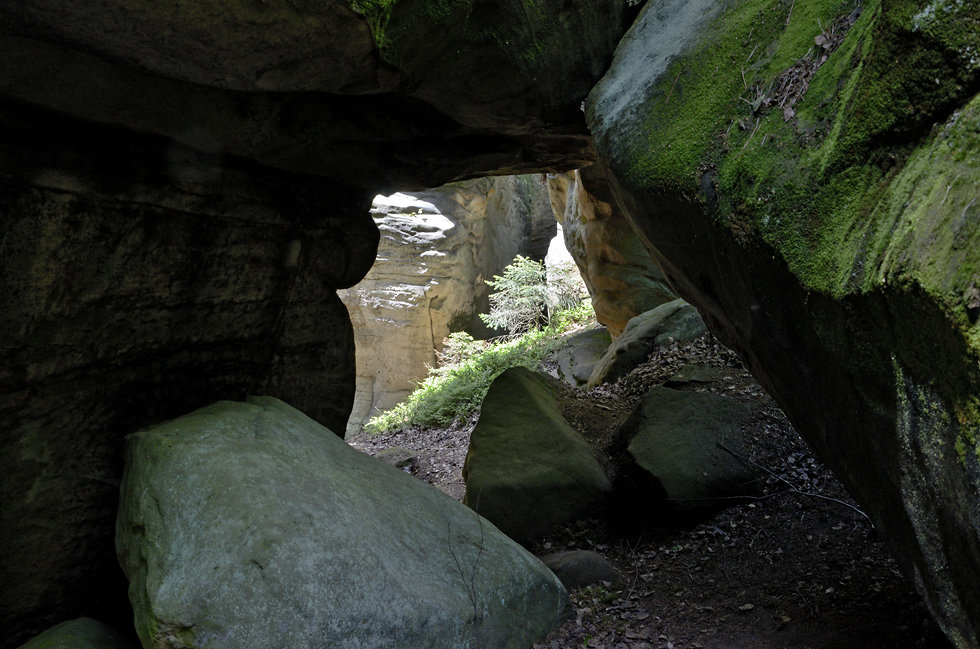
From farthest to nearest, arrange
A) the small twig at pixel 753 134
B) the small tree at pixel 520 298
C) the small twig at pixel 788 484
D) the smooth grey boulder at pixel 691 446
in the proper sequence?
the small tree at pixel 520 298 < the smooth grey boulder at pixel 691 446 < the small twig at pixel 788 484 < the small twig at pixel 753 134

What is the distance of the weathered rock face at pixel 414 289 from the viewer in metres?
15.5

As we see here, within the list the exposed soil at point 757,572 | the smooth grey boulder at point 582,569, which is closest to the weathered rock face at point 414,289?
the exposed soil at point 757,572

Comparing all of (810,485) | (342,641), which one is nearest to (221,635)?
(342,641)

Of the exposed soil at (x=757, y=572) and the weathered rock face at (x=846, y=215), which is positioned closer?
the weathered rock face at (x=846, y=215)

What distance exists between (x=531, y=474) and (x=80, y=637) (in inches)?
149

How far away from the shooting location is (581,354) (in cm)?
1282

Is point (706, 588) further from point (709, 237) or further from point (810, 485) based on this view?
point (709, 237)

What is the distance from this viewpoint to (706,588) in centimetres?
455

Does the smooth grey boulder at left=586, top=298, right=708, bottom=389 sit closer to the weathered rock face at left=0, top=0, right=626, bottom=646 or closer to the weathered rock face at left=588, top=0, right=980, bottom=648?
the weathered rock face at left=0, top=0, right=626, bottom=646

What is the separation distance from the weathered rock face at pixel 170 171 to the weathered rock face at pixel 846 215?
3.79 ft

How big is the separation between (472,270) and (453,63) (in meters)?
12.4

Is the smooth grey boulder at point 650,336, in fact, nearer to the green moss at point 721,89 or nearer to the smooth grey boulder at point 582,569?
the smooth grey boulder at point 582,569

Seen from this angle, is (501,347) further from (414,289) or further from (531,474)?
(531,474)

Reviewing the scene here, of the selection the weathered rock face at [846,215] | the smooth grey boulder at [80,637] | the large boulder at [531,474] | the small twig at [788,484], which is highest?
the weathered rock face at [846,215]
